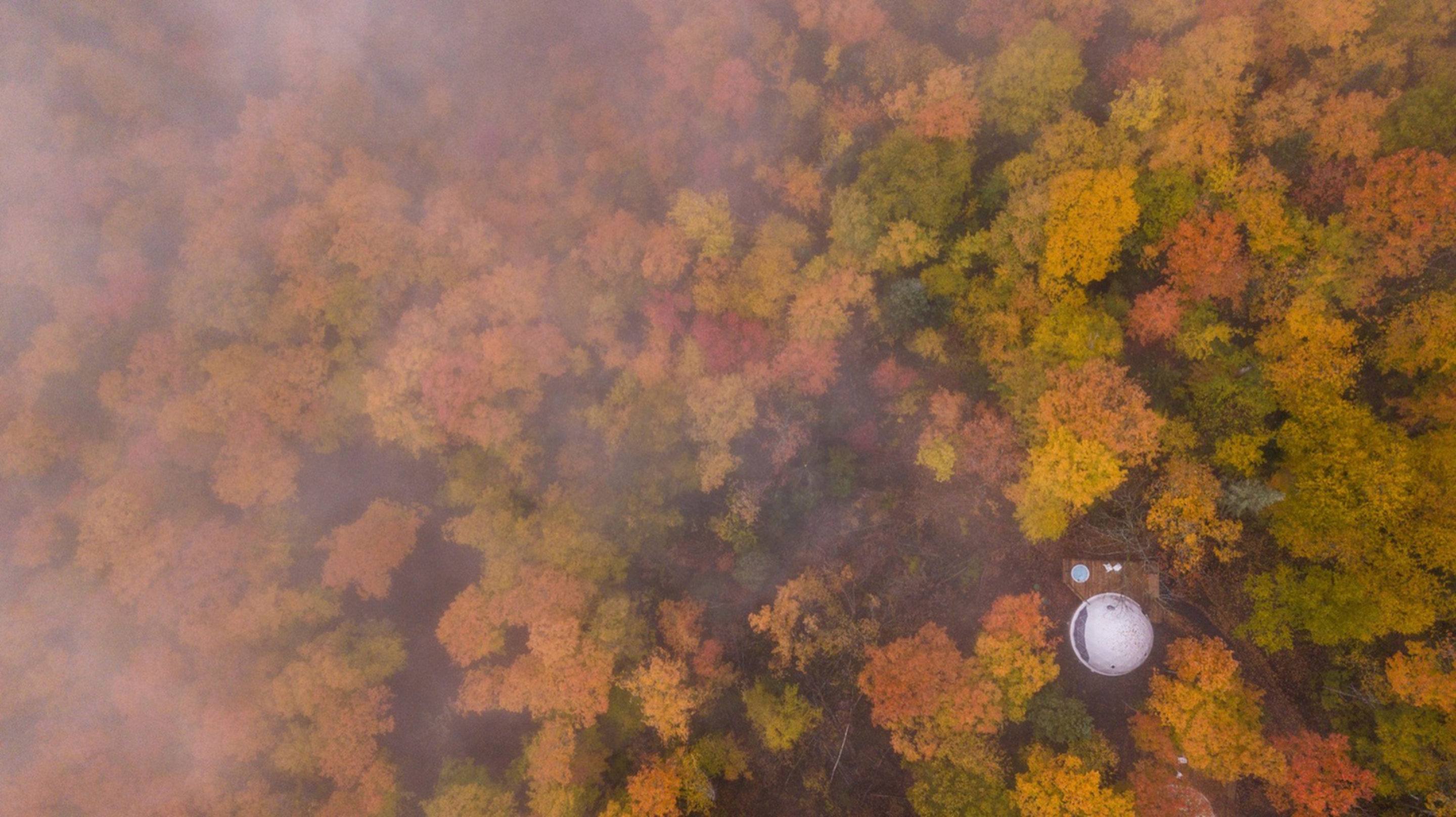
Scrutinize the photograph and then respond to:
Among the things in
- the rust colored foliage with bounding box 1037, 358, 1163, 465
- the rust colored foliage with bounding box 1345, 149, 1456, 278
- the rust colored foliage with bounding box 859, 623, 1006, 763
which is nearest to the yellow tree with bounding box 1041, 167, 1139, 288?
the rust colored foliage with bounding box 1037, 358, 1163, 465

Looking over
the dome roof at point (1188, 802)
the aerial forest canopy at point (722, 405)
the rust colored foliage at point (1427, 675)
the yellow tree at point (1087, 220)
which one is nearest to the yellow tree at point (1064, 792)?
the aerial forest canopy at point (722, 405)

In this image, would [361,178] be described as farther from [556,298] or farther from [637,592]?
[637,592]

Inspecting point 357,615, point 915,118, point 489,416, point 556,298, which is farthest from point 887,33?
point 357,615

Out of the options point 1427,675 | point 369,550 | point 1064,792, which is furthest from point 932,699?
point 369,550

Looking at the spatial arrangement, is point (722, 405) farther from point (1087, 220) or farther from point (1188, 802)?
point (1188, 802)

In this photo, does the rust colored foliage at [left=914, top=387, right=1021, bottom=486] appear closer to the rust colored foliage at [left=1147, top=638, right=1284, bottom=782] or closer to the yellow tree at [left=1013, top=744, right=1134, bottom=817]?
the rust colored foliage at [left=1147, top=638, right=1284, bottom=782]

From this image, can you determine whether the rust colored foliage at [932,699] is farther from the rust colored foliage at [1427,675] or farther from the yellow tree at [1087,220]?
the yellow tree at [1087,220]
